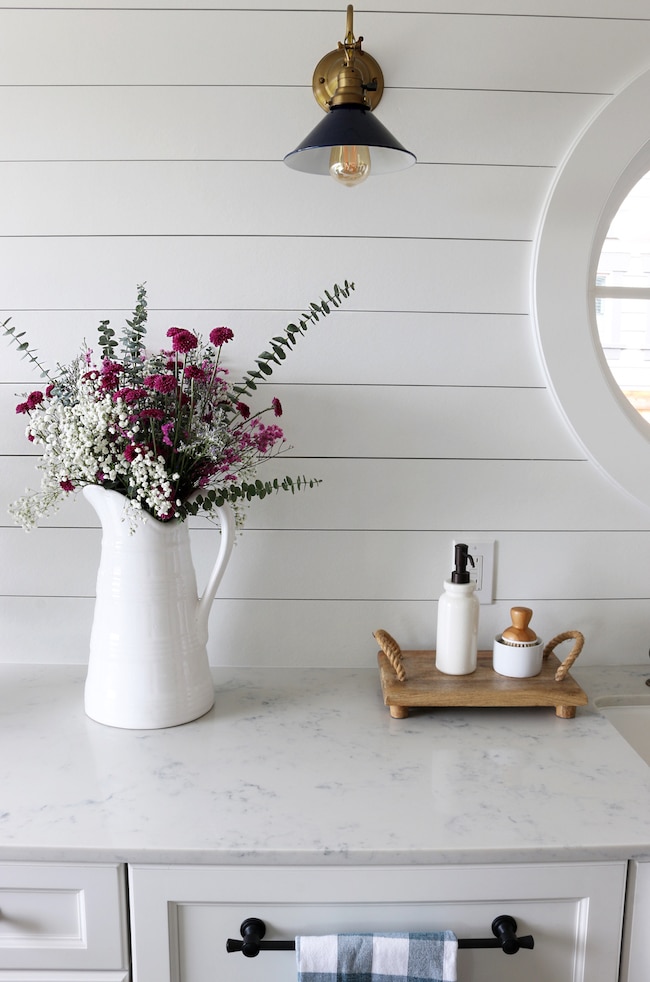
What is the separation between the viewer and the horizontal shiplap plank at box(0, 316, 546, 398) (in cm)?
140

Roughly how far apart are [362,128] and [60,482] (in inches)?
25.4

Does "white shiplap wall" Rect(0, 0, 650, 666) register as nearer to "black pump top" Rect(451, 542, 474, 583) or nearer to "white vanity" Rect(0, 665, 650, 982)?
"black pump top" Rect(451, 542, 474, 583)

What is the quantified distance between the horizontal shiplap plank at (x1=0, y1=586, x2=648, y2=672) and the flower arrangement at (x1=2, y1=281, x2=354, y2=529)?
0.30 m

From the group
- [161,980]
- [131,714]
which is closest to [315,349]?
[131,714]

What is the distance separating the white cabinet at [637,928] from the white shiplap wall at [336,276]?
0.53 metres

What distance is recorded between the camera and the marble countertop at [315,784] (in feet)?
3.18

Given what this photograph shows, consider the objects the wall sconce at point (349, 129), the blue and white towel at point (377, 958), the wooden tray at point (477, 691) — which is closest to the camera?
the blue and white towel at point (377, 958)

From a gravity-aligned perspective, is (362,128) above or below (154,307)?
above

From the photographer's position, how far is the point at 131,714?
1228mm

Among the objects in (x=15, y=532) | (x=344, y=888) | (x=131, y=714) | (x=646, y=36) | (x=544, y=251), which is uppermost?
(x=646, y=36)

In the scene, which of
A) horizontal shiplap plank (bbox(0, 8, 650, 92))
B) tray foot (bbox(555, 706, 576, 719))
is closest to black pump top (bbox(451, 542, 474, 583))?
tray foot (bbox(555, 706, 576, 719))

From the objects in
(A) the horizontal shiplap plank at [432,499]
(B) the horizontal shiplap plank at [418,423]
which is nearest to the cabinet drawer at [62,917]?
(A) the horizontal shiplap plank at [432,499]

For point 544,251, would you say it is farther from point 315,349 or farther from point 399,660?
point 399,660

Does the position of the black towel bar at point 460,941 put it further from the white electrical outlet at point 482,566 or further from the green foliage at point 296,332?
the green foliage at point 296,332
